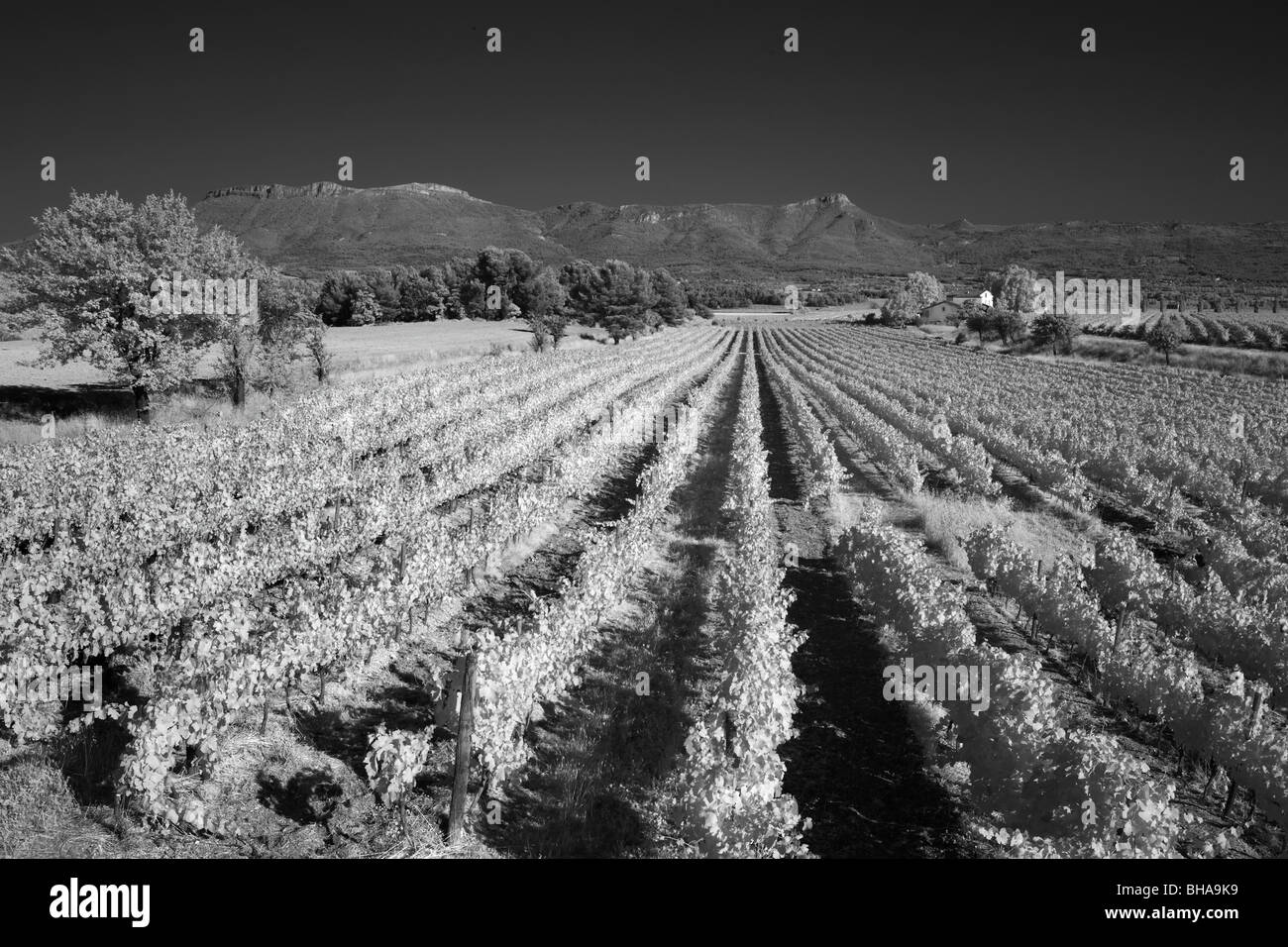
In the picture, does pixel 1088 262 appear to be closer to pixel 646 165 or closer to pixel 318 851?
pixel 646 165

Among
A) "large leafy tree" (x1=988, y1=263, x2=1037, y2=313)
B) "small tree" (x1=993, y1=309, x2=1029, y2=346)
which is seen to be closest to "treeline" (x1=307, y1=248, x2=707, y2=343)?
"small tree" (x1=993, y1=309, x2=1029, y2=346)

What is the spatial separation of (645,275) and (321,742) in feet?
318

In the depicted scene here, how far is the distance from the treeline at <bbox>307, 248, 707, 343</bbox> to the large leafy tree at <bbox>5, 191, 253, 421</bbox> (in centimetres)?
5559

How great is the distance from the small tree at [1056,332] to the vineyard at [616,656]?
5684cm

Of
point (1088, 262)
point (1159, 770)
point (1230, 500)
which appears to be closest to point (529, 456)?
point (1159, 770)

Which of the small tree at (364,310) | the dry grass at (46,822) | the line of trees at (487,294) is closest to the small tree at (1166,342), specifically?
the line of trees at (487,294)

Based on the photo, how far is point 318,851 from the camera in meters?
6.85

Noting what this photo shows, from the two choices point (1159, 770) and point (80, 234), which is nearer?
point (1159, 770)

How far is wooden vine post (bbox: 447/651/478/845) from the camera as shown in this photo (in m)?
7.11

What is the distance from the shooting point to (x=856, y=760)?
9.12 m

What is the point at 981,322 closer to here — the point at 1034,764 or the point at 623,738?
the point at 1034,764

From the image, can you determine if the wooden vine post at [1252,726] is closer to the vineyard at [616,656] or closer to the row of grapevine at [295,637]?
the vineyard at [616,656]

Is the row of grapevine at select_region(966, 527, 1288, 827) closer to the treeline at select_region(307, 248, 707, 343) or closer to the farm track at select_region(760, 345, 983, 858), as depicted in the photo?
the farm track at select_region(760, 345, 983, 858)

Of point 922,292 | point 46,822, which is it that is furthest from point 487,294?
point 46,822
